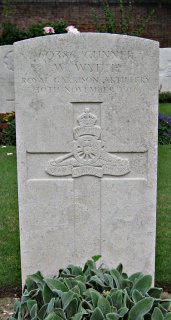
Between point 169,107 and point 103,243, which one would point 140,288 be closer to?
point 103,243

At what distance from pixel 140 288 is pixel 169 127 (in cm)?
733

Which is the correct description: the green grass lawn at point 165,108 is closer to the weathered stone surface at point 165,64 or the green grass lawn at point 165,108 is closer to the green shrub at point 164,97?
the green shrub at point 164,97

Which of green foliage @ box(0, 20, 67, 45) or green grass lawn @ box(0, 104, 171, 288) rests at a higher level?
green foliage @ box(0, 20, 67, 45)

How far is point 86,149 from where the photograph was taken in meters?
3.36

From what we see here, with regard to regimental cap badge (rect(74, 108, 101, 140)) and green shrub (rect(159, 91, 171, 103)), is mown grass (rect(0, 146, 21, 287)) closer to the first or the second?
regimental cap badge (rect(74, 108, 101, 140))

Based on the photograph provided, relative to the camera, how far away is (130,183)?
136 inches

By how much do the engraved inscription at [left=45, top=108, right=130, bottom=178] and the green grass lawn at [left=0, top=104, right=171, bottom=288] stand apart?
3.94ft

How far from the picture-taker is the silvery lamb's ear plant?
2.48m

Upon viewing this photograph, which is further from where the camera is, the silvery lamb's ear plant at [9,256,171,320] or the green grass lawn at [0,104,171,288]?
the green grass lawn at [0,104,171,288]

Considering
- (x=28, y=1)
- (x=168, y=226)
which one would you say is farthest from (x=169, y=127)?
(x=28, y=1)

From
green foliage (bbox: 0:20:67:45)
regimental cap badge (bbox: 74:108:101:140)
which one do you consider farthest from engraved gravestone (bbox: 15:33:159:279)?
green foliage (bbox: 0:20:67:45)

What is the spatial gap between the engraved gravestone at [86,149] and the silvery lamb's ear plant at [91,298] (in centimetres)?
62

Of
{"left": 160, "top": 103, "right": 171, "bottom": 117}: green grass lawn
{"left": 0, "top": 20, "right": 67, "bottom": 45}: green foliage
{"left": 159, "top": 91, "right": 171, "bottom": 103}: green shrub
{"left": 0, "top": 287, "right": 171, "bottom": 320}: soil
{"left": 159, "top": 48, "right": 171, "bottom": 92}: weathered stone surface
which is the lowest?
{"left": 0, "top": 287, "right": 171, "bottom": 320}: soil

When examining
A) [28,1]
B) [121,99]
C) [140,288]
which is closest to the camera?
[140,288]
